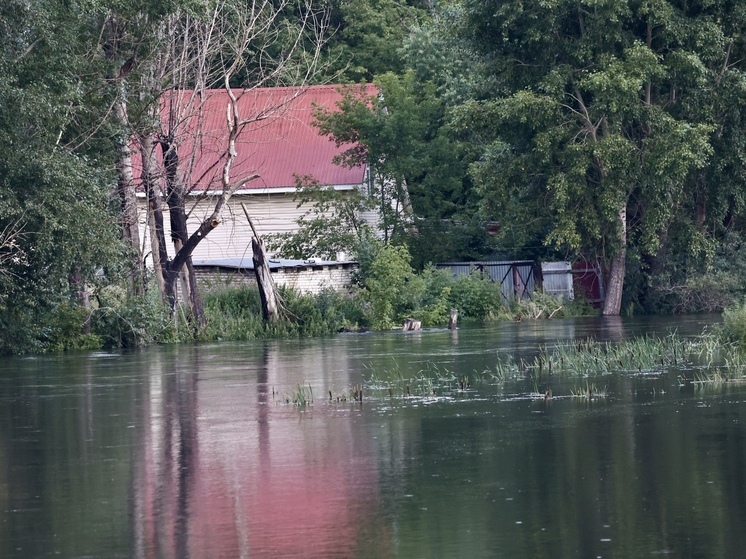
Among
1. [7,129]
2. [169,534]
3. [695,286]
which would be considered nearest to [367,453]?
[169,534]

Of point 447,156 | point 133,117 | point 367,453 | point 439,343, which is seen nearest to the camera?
point 367,453

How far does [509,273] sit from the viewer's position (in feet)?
136

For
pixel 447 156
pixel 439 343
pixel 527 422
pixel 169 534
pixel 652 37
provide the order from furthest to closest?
pixel 447 156
pixel 652 37
pixel 439 343
pixel 527 422
pixel 169 534

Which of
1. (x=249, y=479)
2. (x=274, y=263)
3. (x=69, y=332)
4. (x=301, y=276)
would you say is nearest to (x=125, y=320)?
(x=69, y=332)

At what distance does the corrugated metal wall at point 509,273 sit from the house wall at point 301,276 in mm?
4455

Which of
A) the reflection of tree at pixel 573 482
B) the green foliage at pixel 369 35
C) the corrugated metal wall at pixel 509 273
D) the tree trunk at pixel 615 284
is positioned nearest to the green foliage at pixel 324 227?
the corrugated metal wall at pixel 509 273

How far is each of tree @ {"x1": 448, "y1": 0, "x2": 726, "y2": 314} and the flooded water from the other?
16.6m

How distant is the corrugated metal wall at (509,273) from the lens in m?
41.1

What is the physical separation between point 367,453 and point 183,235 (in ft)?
73.7

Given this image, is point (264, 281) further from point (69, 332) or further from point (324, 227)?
point (324, 227)

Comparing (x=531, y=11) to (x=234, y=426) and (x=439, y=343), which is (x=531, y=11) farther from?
(x=234, y=426)

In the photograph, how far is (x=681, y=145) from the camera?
33.4 m

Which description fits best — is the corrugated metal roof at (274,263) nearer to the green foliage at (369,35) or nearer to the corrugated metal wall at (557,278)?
the corrugated metal wall at (557,278)

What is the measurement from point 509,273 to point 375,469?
3105cm
